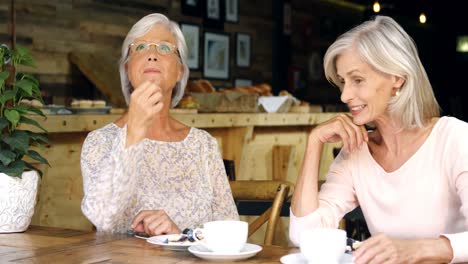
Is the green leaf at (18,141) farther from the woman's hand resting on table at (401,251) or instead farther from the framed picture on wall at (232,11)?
the framed picture on wall at (232,11)

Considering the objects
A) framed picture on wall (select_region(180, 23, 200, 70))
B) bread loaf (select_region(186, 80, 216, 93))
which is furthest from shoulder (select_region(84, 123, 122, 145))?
framed picture on wall (select_region(180, 23, 200, 70))

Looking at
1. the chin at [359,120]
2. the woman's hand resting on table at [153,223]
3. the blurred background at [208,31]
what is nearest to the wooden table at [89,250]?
the woman's hand resting on table at [153,223]

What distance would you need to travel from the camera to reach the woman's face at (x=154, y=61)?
281 centimetres

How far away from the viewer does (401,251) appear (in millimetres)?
2039

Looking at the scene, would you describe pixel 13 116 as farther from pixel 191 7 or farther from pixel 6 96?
pixel 191 7

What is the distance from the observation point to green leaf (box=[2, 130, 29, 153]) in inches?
100

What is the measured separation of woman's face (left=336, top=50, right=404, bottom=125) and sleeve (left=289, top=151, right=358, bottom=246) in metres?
0.24

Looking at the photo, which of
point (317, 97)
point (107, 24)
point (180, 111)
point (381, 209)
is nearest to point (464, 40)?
point (317, 97)

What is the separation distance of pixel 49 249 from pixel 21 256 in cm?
11

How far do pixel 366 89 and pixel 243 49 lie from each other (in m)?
6.19

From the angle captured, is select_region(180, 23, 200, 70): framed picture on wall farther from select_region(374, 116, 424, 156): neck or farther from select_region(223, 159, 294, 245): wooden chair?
select_region(374, 116, 424, 156): neck

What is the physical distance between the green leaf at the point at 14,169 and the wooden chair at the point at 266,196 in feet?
2.34

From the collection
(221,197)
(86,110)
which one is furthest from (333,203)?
(86,110)

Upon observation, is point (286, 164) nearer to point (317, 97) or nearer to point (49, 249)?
point (49, 249)
